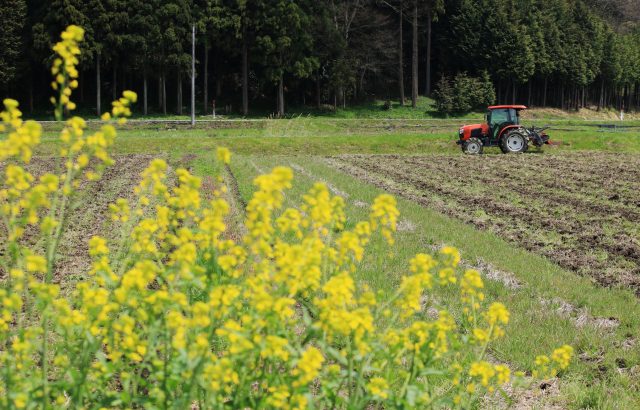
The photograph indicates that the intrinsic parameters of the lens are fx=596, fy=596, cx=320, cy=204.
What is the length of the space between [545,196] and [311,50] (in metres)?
32.1

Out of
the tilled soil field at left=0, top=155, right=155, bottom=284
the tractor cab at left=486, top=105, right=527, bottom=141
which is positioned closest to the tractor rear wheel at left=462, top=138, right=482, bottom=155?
the tractor cab at left=486, top=105, right=527, bottom=141

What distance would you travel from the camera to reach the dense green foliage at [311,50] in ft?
132

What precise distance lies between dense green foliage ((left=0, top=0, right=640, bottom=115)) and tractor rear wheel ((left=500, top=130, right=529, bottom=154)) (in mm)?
20681

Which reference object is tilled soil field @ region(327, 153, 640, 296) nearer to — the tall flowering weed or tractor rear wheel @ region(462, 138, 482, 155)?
tractor rear wheel @ region(462, 138, 482, 155)

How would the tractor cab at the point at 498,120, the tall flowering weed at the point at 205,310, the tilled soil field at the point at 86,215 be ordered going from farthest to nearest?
the tractor cab at the point at 498,120 < the tilled soil field at the point at 86,215 < the tall flowering weed at the point at 205,310

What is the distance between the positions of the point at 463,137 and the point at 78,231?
64.3 feet

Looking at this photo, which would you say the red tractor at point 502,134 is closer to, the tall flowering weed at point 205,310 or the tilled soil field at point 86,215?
the tilled soil field at point 86,215

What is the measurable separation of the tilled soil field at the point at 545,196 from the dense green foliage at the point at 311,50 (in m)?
21.5

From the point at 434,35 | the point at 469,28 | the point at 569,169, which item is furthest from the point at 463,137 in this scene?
the point at 434,35

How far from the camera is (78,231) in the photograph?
9523 millimetres

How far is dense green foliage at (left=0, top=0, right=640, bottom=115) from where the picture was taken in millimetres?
40188

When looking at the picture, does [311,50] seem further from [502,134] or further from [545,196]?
[545,196]

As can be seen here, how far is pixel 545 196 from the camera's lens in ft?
47.5

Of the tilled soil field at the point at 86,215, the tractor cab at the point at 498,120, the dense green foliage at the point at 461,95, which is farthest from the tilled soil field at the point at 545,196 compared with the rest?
the dense green foliage at the point at 461,95
